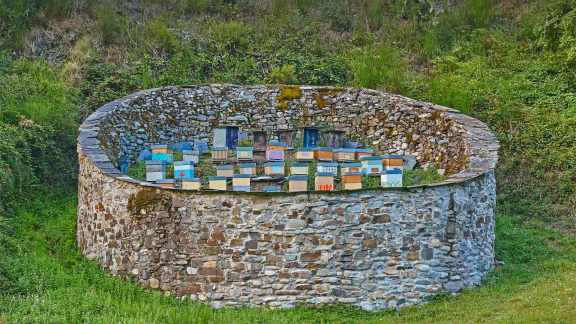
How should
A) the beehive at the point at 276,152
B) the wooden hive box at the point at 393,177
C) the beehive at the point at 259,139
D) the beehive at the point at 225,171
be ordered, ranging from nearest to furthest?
the wooden hive box at the point at 393,177 → the beehive at the point at 225,171 → the beehive at the point at 276,152 → the beehive at the point at 259,139

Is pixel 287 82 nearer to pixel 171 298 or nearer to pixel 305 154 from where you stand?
pixel 305 154

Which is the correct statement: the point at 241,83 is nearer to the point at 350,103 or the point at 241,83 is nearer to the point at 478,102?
the point at 350,103

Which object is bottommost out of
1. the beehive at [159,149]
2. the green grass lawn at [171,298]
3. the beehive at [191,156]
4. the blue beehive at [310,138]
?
the green grass lawn at [171,298]

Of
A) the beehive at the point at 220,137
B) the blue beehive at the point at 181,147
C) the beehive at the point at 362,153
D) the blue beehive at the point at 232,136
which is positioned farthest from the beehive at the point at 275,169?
the blue beehive at the point at 181,147

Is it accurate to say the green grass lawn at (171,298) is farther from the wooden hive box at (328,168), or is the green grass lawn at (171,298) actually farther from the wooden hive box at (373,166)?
the wooden hive box at (328,168)

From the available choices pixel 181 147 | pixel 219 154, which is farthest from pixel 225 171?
pixel 181 147

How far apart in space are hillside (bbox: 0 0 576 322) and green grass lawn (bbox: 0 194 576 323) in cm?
3

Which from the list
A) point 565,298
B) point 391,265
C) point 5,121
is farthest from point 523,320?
point 5,121

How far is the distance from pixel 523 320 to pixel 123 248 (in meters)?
6.22

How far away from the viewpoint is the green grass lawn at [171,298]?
12.0 metres

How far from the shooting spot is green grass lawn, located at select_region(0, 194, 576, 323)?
11984 millimetres

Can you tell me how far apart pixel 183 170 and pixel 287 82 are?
248 inches

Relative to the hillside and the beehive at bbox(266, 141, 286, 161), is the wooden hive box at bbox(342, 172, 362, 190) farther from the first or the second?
the hillside

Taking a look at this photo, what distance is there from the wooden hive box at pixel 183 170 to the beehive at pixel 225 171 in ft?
1.74
